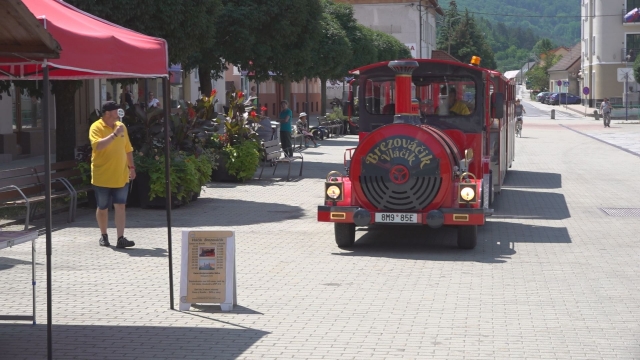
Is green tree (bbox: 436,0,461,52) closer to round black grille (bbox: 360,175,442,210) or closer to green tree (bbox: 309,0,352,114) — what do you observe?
green tree (bbox: 309,0,352,114)

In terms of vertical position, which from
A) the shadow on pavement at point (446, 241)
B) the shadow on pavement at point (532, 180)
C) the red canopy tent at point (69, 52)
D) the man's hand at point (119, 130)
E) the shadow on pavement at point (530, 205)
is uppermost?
the red canopy tent at point (69, 52)

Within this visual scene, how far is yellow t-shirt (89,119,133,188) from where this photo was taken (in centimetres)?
1113

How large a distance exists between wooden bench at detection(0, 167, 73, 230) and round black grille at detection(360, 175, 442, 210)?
4.38 metres

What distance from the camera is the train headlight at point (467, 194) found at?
11211 millimetres

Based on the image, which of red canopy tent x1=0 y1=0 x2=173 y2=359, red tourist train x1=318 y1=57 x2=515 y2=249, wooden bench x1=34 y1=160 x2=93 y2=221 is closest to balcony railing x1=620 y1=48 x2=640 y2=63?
wooden bench x1=34 y1=160 x2=93 y2=221

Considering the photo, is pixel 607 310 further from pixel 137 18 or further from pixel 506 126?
pixel 506 126

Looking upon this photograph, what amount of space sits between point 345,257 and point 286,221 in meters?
3.32

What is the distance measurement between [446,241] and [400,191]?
149 centimetres

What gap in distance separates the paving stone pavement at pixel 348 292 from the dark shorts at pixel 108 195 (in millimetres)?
552

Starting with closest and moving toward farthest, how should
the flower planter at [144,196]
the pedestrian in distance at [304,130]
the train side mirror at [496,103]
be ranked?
1. the train side mirror at [496,103]
2. the flower planter at [144,196]
3. the pedestrian in distance at [304,130]

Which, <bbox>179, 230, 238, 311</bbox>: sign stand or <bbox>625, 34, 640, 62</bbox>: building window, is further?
<bbox>625, 34, 640, 62</bbox>: building window

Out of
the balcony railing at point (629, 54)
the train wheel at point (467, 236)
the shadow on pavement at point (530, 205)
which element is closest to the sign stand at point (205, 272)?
the train wheel at point (467, 236)

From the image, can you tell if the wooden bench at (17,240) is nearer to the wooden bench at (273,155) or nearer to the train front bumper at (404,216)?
the train front bumper at (404,216)

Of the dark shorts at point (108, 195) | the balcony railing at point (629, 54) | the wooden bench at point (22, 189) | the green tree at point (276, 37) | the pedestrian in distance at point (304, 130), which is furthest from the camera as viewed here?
the balcony railing at point (629, 54)
